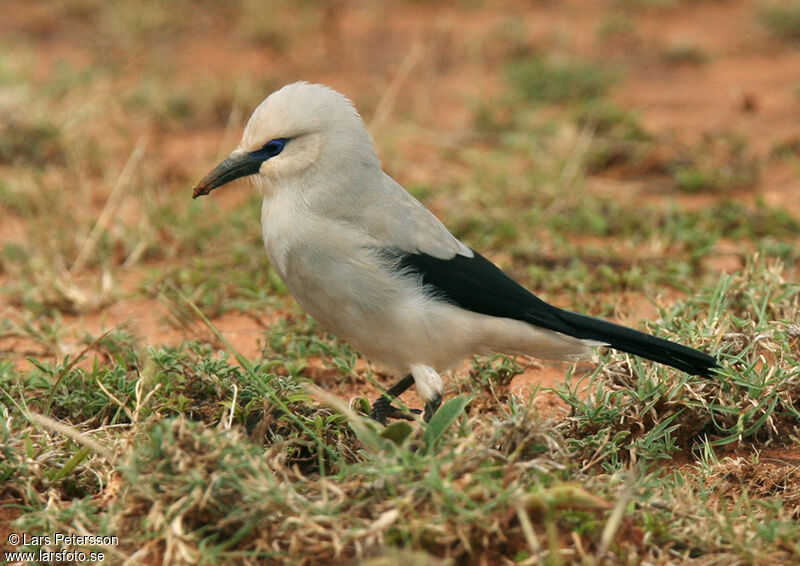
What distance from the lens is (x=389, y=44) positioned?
8.98m

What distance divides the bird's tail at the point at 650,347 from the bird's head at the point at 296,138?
1.03 metres

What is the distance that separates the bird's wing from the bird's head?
18 cm

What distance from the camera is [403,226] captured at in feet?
11.9

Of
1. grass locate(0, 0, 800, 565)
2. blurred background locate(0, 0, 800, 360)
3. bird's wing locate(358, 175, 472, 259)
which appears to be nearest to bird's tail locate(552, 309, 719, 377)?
grass locate(0, 0, 800, 565)

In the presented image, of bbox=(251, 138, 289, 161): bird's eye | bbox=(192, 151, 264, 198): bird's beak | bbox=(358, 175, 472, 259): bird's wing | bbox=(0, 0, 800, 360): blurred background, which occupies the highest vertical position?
bbox=(251, 138, 289, 161): bird's eye

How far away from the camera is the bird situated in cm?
347

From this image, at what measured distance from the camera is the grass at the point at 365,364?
268 cm

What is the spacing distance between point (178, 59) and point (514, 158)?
10.8 feet

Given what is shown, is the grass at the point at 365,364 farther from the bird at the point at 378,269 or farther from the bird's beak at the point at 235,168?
the bird's beak at the point at 235,168

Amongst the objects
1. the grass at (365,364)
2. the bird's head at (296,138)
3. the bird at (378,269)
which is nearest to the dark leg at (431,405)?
the bird at (378,269)

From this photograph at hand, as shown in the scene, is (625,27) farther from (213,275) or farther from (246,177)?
(246,177)

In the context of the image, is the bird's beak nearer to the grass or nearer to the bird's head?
the bird's head

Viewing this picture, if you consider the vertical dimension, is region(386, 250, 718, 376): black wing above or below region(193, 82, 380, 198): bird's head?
below

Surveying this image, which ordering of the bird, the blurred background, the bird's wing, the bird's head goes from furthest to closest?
the blurred background → the bird's head → the bird's wing → the bird
